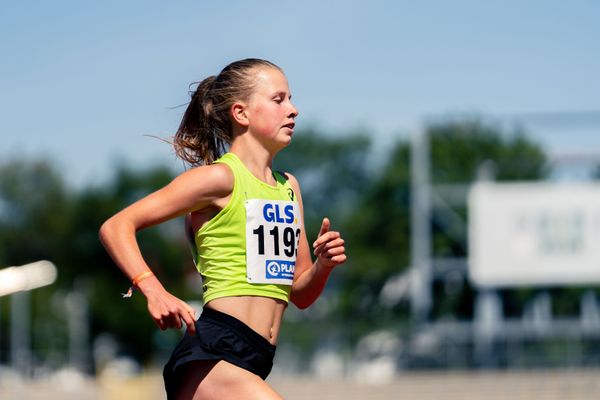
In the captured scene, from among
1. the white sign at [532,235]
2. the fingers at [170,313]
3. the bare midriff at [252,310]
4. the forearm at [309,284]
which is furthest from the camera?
the white sign at [532,235]

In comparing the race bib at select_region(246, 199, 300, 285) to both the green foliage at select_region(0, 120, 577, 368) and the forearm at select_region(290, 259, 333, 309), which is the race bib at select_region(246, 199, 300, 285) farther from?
the green foliage at select_region(0, 120, 577, 368)

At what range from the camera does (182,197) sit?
13.7 ft

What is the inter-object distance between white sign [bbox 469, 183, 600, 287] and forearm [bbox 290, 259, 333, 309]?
3134 cm

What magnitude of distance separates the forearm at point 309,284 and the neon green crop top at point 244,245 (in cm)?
19

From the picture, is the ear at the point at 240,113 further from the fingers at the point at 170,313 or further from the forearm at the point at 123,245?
the fingers at the point at 170,313

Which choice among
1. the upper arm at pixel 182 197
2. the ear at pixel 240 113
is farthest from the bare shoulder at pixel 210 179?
the ear at pixel 240 113

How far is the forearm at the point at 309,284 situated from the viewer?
4598mm

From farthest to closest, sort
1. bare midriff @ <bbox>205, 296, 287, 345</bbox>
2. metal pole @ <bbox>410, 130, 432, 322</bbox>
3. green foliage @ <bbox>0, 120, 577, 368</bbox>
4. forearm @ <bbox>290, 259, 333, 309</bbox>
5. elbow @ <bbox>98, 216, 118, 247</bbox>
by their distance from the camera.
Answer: green foliage @ <bbox>0, 120, 577, 368</bbox> → metal pole @ <bbox>410, 130, 432, 322</bbox> → forearm @ <bbox>290, 259, 333, 309</bbox> → bare midriff @ <bbox>205, 296, 287, 345</bbox> → elbow @ <bbox>98, 216, 118, 247</bbox>

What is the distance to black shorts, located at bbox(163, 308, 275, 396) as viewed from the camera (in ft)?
13.9

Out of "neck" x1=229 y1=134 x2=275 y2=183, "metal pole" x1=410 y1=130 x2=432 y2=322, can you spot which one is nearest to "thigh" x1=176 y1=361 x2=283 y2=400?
"neck" x1=229 y1=134 x2=275 y2=183

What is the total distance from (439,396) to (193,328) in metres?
27.9

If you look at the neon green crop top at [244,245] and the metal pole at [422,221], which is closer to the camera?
the neon green crop top at [244,245]

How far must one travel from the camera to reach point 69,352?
2638 inches

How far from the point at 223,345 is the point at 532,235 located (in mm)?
32462
